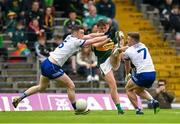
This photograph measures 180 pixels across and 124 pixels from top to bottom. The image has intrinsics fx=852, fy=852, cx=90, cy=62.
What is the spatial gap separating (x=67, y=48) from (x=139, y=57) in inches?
74.6

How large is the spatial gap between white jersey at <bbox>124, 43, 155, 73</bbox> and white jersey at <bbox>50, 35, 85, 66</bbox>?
1.25m

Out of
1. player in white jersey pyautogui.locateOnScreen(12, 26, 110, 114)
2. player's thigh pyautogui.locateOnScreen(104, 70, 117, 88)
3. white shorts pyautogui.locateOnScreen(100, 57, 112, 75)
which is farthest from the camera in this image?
white shorts pyautogui.locateOnScreen(100, 57, 112, 75)

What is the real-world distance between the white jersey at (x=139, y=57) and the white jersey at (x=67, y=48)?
4.11 ft

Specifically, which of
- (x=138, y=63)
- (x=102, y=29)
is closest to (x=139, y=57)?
(x=138, y=63)

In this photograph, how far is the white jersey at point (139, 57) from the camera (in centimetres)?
2158

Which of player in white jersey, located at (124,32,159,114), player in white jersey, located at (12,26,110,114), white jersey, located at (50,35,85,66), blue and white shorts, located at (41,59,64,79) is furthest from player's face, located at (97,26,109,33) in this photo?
blue and white shorts, located at (41,59,64,79)

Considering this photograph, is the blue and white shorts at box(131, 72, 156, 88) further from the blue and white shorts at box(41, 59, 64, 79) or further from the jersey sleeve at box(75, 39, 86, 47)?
the blue and white shorts at box(41, 59, 64, 79)

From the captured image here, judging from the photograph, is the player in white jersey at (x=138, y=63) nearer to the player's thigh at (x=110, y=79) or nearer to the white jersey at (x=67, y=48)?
the player's thigh at (x=110, y=79)

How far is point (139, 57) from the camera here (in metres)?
21.6

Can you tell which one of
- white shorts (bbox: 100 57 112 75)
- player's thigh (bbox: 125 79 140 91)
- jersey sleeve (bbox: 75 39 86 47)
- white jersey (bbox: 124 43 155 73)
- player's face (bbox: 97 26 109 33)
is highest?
player's face (bbox: 97 26 109 33)

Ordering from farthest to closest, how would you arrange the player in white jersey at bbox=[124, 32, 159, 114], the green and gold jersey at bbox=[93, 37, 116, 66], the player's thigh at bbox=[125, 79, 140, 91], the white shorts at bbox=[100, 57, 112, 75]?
the green and gold jersey at bbox=[93, 37, 116, 66]
the white shorts at bbox=[100, 57, 112, 75]
the player's thigh at bbox=[125, 79, 140, 91]
the player in white jersey at bbox=[124, 32, 159, 114]

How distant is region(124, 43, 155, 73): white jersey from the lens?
850 inches

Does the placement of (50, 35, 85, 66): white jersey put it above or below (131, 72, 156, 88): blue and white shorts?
above

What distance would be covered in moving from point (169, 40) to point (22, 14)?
6823mm
